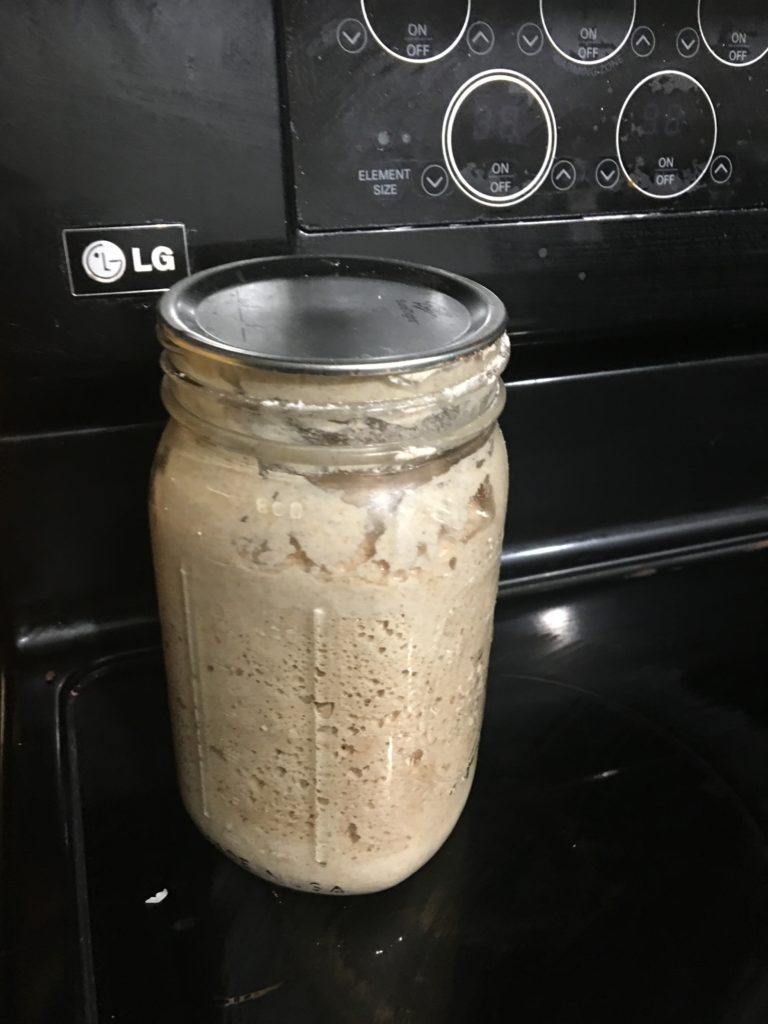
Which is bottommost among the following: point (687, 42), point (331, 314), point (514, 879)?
point (514, 879)

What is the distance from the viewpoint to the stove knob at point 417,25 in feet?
1.47

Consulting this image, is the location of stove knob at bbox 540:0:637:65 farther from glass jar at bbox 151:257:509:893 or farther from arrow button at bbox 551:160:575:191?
glass jar at bbox 151:257:509:893

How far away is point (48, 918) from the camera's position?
15.4 inches

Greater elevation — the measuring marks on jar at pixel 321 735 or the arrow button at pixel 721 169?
the arrow button at pixel 721 169

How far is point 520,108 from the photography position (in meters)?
0.48

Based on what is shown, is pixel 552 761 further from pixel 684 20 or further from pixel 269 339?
pixel 684 20

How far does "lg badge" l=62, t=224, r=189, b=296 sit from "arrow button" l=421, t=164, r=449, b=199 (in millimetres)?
127

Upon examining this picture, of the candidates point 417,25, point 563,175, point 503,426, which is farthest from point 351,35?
point 503,426

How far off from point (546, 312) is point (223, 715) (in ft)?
0.96

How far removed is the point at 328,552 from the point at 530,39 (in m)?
0.30

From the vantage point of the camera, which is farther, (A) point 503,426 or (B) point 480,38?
(A) point 503,426

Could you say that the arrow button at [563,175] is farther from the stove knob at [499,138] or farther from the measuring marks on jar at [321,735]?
the measuring marks on jar at [321,735]

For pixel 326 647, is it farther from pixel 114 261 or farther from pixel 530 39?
pixel 530 39

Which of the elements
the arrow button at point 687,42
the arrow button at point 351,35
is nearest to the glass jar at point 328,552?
the arrow button at point 351,35
